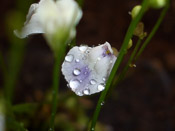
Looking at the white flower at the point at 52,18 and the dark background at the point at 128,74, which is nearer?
the white flower at the point at 52,18

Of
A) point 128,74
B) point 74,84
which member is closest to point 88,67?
point 74,84

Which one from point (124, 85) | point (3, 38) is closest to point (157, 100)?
point (124, 85)

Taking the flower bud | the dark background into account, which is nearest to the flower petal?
the flower bud

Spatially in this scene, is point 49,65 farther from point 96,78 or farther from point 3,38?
point 96,78

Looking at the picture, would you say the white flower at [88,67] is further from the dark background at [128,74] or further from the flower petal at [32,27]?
the dark background at [128,74]

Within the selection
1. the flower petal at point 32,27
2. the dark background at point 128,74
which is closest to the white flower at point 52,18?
the flower petal at point 32,27

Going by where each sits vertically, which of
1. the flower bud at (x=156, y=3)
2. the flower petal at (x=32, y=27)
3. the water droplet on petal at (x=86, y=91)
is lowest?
the water droplet on petal at (x=86, y=91)
